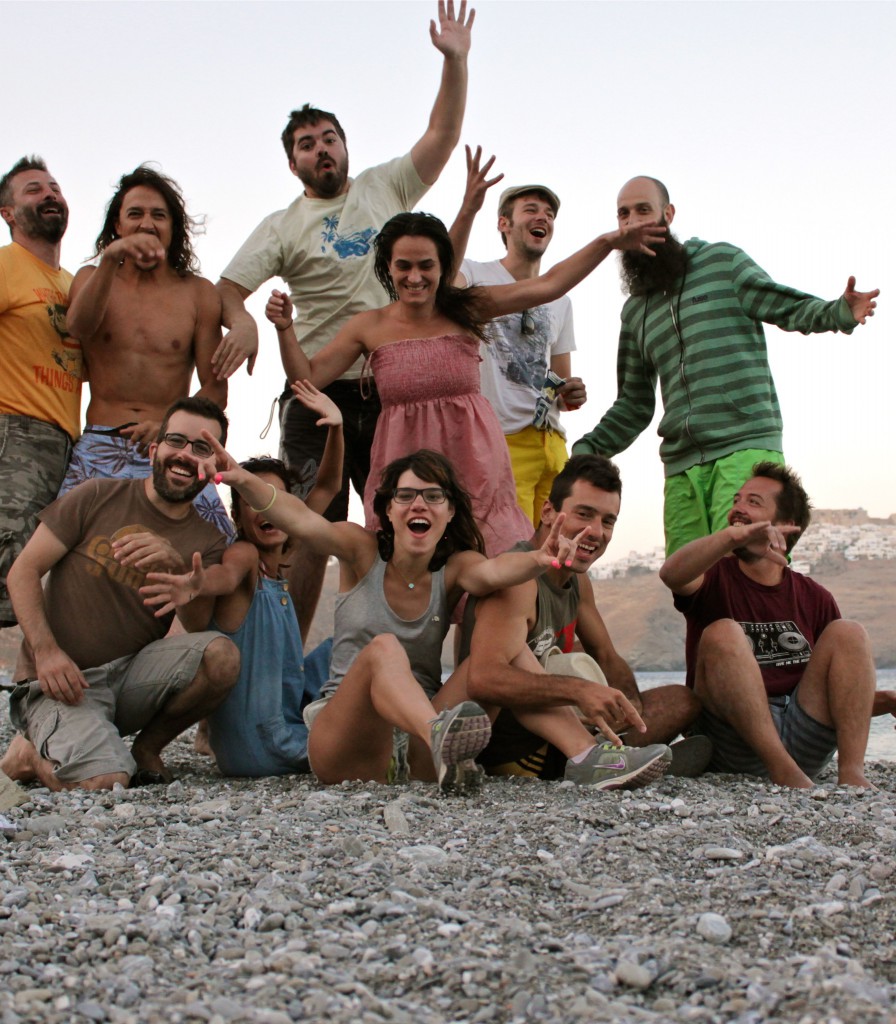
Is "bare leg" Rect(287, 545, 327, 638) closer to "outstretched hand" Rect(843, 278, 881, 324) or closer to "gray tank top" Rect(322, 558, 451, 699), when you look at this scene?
"gray tank top" Rect(322, 558, 451, 699)

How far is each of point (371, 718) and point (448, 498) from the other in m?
0.94

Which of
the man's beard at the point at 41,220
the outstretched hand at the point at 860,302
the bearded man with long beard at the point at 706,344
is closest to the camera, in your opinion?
the outstretched hand at the point at 860,302

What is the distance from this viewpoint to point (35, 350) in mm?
5262

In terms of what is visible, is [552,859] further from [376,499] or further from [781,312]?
[781,312]

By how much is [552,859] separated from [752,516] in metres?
2.20

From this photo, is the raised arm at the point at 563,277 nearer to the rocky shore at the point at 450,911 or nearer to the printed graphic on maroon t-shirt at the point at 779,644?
the printed graphic on maroon t-shirt at the point at 779,644

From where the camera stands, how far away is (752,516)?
4.70m

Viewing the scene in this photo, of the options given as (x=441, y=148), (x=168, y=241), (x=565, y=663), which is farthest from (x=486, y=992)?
(x=441, y=148)

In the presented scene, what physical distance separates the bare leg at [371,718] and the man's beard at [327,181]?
2.94m

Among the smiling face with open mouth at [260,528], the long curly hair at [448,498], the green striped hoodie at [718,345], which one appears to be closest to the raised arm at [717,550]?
the green striped hoodie at [718,345]

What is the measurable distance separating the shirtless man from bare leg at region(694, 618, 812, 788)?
7.28 feet

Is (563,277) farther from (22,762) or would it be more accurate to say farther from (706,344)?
(22,762)

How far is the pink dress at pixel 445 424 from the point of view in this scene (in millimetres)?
5016

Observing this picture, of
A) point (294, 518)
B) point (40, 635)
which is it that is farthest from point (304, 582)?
point (40, 635)
